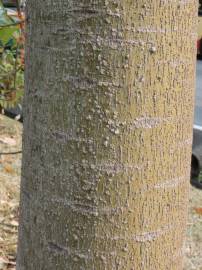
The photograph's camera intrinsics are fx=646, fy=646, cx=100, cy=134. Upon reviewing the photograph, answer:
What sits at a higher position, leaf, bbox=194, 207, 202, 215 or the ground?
the ground

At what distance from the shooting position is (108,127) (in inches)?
57.0

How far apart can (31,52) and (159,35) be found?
12.3 inches

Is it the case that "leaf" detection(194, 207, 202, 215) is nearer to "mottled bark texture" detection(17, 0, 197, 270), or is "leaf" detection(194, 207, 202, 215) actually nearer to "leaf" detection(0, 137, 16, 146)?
"leaf" detection(0, 137, 16, 146)

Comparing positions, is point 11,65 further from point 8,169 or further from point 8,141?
point 8,141

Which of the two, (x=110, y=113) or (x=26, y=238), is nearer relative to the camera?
(x=110, y=113)

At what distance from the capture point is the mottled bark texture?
1429 mm

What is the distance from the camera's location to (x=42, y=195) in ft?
5.00

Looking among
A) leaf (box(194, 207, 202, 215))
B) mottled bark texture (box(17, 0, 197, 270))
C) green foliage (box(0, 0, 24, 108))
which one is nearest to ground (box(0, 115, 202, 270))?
leaf (box(194, 207, 202, 215))

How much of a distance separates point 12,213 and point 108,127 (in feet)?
10.2

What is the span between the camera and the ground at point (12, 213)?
3.97 m

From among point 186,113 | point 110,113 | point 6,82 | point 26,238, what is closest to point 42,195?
point 26,238

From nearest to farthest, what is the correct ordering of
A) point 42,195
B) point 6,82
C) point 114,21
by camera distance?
point 114,21 < point 42,195 < point 6,82

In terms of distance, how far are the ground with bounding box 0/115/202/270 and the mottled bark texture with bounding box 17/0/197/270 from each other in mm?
2311

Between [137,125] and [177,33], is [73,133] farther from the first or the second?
[177,33]
